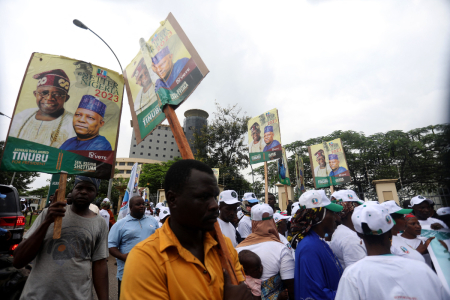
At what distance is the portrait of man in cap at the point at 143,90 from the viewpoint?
2529mm

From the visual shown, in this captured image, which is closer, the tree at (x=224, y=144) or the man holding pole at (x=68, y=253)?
the man holding pole at (x=68, y=253)

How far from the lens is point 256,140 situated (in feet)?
34.9

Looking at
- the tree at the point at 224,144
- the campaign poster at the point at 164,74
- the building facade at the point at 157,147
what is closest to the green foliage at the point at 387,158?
the tree at the point at 224,144

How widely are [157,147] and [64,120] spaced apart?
84146 millimetres

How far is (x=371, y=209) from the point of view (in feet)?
6.44

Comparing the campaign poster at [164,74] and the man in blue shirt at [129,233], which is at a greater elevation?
the campaign poster at [164,74]

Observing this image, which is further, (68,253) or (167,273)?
(68,253)

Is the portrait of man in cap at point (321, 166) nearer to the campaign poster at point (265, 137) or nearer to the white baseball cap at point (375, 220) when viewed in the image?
the campaign poster at point (265, 137)

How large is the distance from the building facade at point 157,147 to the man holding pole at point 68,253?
260 ft

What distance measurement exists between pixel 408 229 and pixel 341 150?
9815 millimetres

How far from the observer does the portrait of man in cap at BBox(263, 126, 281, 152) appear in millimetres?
10133

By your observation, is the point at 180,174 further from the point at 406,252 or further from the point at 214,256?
the point at 406,252

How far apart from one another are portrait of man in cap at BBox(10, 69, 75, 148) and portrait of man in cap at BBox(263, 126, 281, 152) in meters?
8.13

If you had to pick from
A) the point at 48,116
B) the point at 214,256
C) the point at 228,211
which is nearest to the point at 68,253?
the point at 48,116
